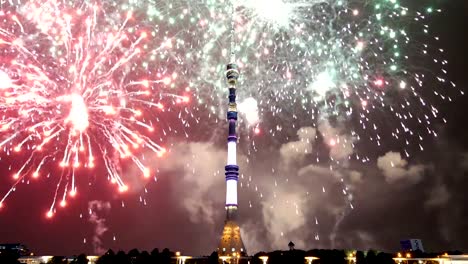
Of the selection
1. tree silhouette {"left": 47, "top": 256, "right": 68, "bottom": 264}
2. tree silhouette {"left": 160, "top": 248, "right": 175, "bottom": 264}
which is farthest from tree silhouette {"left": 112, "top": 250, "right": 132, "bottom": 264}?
tree silhouette {"left": 47, "top": 256, "right": 68, "bottom": 264}

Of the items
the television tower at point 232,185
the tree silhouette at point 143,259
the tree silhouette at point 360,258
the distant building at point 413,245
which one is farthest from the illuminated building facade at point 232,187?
the distant building at point 413,245

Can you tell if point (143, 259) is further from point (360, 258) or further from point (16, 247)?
point (360, 258)

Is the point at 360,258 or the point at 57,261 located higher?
the point at 360,258

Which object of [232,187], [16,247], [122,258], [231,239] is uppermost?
[232,187]

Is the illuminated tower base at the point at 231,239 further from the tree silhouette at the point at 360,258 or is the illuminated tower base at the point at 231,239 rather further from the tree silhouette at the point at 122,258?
the tree silhouette at the point at 122,258

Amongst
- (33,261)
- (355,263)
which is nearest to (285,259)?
(355,263)

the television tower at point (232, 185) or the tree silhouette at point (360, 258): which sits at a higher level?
the television tower at point (232, 185)

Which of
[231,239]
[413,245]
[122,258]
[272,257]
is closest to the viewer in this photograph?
[122,258]

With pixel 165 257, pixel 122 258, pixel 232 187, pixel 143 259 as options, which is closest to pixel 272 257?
pixel 232 187

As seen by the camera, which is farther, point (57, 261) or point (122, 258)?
point (57, 261)

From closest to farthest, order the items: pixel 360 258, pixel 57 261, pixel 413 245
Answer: pixel 57 261, pixel 360 258, pixel 413 245
